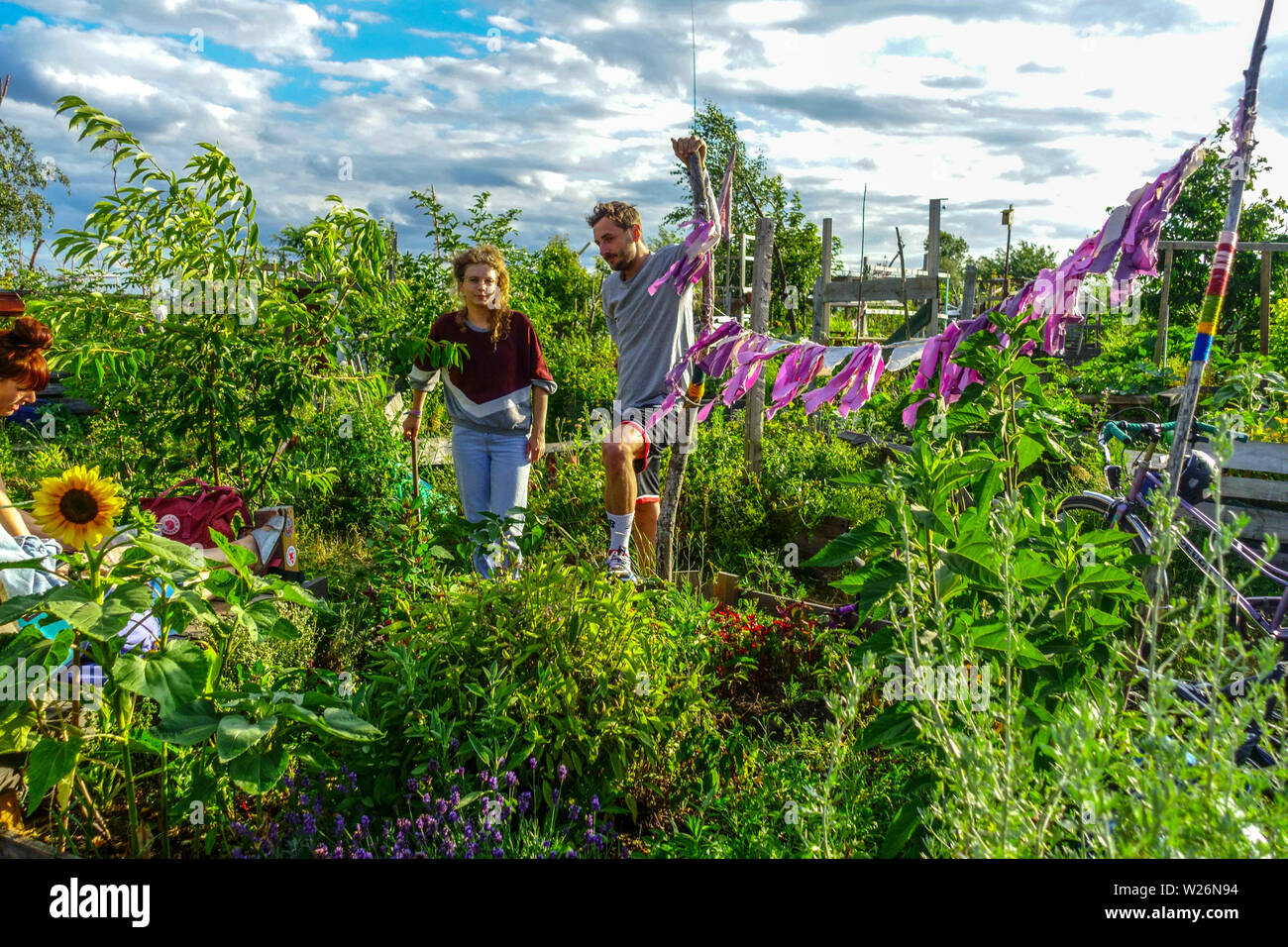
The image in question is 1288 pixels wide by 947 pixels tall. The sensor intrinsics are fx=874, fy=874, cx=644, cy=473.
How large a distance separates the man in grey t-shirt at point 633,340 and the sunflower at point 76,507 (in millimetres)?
1971

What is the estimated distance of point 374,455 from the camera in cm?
570

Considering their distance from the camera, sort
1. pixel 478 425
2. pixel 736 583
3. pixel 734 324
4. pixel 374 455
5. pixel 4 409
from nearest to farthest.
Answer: pixel 734 324
pixel 4 409
pixel 736 583
pixel 478 425
pixel 374 455

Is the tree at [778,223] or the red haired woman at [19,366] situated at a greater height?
the tree at [778,223]

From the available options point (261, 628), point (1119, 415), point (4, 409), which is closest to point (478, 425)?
point (4, 409)

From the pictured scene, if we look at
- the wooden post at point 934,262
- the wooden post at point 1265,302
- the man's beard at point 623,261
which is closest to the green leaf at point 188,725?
the man's beard at point 623,261

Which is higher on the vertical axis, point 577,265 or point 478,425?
point 577,265

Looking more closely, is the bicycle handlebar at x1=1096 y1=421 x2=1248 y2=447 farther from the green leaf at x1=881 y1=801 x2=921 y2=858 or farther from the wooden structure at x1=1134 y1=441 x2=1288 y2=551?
the green leaf at x1=881 y1=801 x2=921 y2=858

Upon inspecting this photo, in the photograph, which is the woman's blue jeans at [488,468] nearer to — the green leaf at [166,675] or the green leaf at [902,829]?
the green leaf at [166,675]

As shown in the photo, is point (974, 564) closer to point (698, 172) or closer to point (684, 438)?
point (684, 438)

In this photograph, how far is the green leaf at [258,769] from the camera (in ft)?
5.30

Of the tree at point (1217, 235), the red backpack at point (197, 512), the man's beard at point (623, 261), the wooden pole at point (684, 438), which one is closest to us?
the wooden pole at point (684, 438)

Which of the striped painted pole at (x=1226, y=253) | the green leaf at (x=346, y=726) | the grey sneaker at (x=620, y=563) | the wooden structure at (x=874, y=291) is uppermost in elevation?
the wooden structure at (x=874, y=291)

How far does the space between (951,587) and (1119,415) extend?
6.86m
